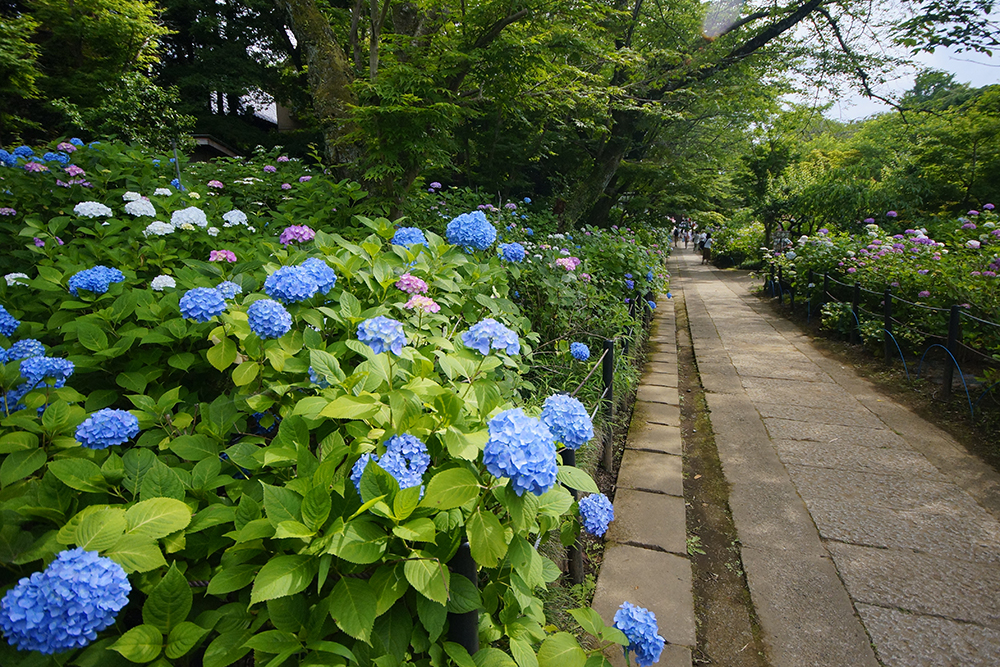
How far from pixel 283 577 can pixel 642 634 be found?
945mm

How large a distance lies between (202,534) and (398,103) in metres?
3.46

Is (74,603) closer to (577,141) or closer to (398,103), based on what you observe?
(398,103)

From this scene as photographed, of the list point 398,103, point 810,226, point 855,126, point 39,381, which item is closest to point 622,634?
point 39,381

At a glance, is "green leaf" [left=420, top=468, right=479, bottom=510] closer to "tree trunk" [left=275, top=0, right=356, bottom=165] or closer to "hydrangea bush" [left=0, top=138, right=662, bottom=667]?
"hydrangea bush" [left=0, top=138, right=662, bottom=667]

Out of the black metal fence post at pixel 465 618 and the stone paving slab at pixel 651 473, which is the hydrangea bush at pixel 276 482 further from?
the stone paving slab at pixel 651 473

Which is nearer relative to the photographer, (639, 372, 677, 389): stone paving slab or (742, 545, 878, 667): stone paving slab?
(742, 545, 878, 667): stone paving slab

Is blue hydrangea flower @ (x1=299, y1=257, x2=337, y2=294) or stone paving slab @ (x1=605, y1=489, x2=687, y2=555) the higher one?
blue hydrangea flower @ (x1=299, y1=257, x2=337, y2=294)

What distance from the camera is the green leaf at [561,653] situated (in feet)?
3.62

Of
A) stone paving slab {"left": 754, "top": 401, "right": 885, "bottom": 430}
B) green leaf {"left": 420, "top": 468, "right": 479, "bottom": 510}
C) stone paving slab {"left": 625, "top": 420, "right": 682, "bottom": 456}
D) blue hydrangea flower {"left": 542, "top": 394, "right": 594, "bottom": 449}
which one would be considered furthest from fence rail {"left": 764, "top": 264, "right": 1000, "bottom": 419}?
green leaf {"left": 420, "top": 468, "right": 479, "bottom": 510}

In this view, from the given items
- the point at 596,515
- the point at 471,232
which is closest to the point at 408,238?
the point at 471,232

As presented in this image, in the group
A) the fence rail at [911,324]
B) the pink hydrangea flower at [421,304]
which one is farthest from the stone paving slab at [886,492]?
the pink hydrangea flower at [421,304]

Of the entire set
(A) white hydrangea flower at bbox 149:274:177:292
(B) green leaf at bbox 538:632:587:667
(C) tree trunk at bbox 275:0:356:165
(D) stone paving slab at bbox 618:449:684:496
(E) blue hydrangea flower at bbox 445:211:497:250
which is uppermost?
(C) tree trunk at bbox 275:0:356:165

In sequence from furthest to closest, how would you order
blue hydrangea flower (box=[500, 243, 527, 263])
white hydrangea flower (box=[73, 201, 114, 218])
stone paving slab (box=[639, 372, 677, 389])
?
stone paving slab (box=[639, 372, 677, 389]), blue hydrangea flower (box=[500, 243, 527, 263]), white hydrangea flower (box=[73, 201, 114, 218])

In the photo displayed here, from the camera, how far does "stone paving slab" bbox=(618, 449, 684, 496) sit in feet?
9.24
